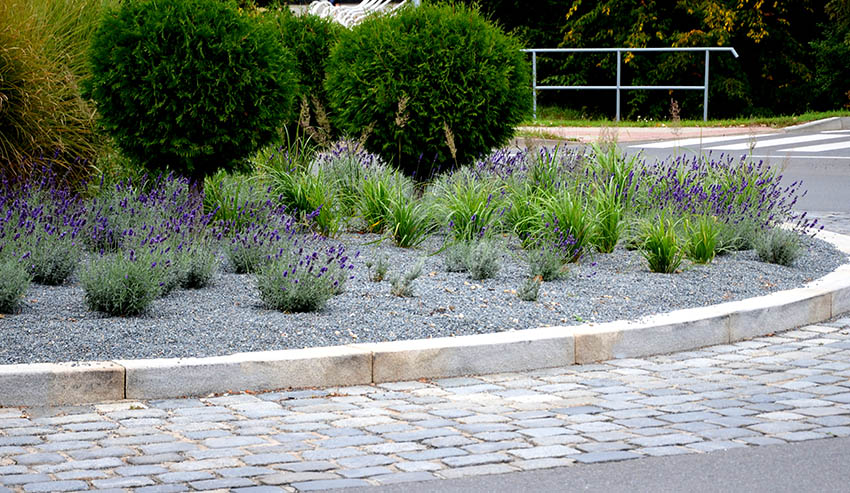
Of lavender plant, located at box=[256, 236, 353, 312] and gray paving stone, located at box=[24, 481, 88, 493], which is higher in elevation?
lavender plant, located at box=[256, 236, 353, 312]

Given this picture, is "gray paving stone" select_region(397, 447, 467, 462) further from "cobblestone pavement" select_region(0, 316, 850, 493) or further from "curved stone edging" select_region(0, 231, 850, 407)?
"curved stone edging" select_region(0, 231, 850, 407)

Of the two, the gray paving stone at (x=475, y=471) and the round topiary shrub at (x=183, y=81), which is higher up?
the round topiary shrub at (x=183, y=81)

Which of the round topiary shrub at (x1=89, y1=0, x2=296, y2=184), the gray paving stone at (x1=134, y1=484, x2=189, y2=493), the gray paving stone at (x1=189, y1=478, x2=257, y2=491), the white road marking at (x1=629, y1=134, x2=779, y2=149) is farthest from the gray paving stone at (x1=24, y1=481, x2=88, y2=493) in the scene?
the white road marking at (x1=629, y1=134, x2=779, y2=149)

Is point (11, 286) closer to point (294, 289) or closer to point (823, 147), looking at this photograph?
point (294, 289)

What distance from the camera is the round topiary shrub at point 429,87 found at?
32.3 feet

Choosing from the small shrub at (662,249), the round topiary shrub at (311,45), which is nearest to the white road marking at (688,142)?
the round topiary shrub at (311,45)

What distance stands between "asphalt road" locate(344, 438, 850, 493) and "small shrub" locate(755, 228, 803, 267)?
3.59 metres

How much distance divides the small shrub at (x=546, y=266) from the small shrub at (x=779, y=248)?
1655 mm

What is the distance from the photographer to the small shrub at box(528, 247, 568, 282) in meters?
7.31

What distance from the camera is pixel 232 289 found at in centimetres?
690

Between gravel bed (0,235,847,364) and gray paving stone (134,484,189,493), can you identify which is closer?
gray paving stone (134,484,189,493)

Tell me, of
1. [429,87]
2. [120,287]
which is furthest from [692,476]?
[429,87]

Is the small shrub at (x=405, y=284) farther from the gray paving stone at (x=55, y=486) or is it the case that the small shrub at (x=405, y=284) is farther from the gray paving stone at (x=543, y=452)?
the gray paving stone at (x=55, y=486)

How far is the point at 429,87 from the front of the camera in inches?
388
